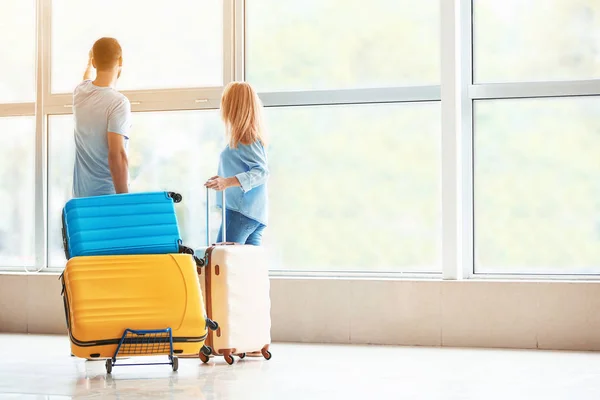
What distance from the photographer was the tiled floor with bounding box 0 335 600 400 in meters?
3.33

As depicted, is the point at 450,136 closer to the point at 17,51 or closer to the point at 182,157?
the point at 182,157

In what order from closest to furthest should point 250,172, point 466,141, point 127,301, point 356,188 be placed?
point 127,301 < point 250,172 < point 466,141 < point 356,188

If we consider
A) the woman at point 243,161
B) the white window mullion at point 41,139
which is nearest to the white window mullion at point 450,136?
the woman at point 243,161

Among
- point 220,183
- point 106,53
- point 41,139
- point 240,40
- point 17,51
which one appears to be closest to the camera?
point 106,53

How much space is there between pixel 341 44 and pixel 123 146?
1746mm

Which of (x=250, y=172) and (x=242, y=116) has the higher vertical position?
(x=242, y=116)

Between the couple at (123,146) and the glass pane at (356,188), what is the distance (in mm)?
862

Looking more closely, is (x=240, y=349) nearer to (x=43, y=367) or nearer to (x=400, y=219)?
(x=43, y=367)

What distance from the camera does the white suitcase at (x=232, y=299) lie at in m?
4.11

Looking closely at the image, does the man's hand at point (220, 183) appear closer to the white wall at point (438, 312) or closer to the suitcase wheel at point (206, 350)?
the suitcase wheel at point (206, 350)

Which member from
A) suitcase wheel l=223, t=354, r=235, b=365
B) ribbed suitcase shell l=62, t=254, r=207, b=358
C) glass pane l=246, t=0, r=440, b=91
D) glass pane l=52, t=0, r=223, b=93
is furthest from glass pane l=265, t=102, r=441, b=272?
ribbed suitcase shell l=62, t=254, r=207, b=358

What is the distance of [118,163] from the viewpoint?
4.00m

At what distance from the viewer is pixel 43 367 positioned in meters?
4.10

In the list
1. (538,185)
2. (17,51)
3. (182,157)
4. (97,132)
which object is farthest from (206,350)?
(17,51)
